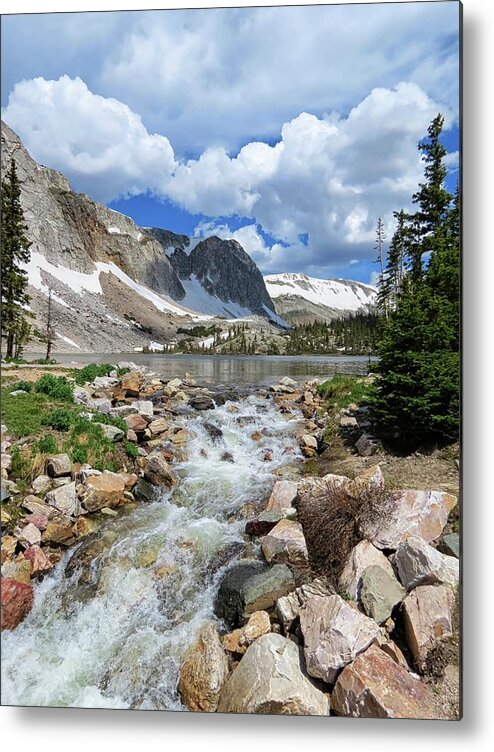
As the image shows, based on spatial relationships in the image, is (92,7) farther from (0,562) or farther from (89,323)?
(0,562)

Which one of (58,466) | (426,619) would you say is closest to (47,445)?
(58,466)

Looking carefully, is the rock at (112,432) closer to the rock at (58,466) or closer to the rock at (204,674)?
the rock at (58,466)

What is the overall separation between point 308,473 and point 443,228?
2486mm

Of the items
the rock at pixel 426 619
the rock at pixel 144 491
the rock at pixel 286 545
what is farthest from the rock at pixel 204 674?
the rock at pixel 144 491

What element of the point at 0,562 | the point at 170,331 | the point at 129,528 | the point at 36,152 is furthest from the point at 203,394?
the point at 36,152

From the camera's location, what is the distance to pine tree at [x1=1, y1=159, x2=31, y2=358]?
3.61 metres

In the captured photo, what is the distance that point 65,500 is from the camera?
11.9ft

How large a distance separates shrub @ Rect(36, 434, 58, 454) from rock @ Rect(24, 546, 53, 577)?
0.85 m

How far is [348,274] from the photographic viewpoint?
389cm

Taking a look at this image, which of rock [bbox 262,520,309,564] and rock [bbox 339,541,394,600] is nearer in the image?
rock [bbox 339,541,394,600]

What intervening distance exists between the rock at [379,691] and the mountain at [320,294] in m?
2.95

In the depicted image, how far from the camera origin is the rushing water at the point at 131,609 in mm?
2891

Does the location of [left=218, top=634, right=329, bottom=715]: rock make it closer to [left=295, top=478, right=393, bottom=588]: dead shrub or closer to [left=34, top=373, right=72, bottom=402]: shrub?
[left=295, top=478, right=393, bottom=588]: dead shrub

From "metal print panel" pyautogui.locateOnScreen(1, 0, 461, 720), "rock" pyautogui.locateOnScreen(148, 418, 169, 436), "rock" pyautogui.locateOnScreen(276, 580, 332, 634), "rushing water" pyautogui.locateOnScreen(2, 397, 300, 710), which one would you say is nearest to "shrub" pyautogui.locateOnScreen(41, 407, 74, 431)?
"metal print panel" pyautogui.locateOnScreen(1, 0, 461, 720)
